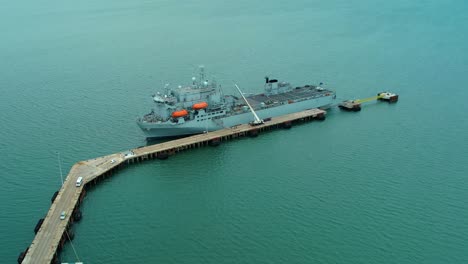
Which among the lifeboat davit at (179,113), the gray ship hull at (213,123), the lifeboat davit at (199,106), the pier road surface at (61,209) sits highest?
the lifeboat davit at (199,106)

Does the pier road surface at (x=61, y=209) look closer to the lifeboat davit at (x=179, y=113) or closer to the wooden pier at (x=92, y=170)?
the wooden pier at (x=92, y=170)

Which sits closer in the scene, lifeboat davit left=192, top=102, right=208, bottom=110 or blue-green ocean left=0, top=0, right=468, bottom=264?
blue-green ocean left=0, top=0, right=468, bottom=264

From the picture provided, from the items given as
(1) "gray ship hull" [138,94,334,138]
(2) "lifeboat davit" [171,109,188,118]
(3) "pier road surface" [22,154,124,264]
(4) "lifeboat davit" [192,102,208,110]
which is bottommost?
(3) "pier road surface" [22,154,124,264]

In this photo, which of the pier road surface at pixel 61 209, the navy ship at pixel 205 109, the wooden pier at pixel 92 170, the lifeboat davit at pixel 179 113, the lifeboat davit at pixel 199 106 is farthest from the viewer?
the lifeboat davit at pixel 199 106

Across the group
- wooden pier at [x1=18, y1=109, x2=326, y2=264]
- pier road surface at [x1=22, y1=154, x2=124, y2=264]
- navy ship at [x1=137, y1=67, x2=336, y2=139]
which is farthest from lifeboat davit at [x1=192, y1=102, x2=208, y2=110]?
pier road surface at [x1=22, y1=154, x2=124, y2=264]

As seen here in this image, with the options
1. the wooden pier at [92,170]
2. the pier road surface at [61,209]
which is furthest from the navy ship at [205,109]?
the pier road surface at [61,209]

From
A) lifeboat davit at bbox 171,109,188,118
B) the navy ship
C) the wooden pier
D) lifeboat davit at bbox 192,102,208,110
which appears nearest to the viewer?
the wooden pier

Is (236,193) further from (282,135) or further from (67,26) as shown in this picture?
(67,26)

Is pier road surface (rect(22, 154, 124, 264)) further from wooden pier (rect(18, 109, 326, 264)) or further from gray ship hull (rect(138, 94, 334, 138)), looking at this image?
gray ship hull (rect(138, 94, 334, 138))
